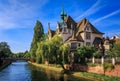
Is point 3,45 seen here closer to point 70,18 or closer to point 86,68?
point 70,18

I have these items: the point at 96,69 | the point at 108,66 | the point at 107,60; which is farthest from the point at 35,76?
the point at 108,66

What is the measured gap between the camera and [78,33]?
57.3m

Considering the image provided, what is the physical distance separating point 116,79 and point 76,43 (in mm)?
23963

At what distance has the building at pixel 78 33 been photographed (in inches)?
2138

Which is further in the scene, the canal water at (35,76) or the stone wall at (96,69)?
the canal water at (35,76)

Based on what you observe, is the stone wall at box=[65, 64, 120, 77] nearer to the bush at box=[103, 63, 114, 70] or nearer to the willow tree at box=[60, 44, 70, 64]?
the bush at box=[103, 63, 114, 70]

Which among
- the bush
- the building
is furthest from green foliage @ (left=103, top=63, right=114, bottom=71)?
the building

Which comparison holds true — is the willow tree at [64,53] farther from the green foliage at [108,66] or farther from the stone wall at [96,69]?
the green foliage at [108,66]

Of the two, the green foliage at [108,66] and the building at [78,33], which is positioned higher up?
the building at [78,33]

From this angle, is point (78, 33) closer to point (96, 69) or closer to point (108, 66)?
point (96, 69)

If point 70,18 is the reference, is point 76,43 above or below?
below

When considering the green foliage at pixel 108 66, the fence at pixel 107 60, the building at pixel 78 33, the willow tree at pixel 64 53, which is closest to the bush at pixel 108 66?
the green foliage at pixel 108 66

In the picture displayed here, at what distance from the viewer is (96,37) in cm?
5862

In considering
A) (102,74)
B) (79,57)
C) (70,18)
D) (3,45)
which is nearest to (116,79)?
(102,74)
